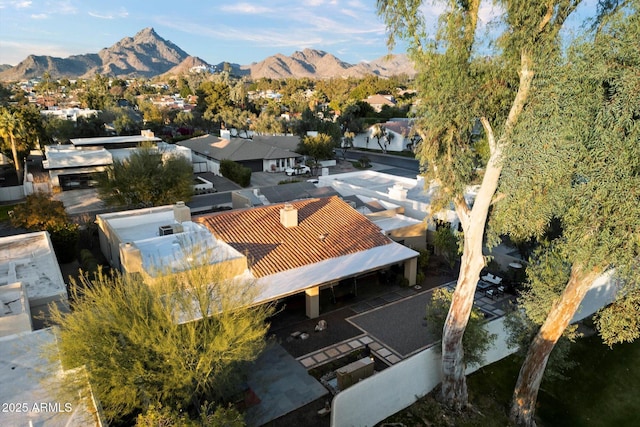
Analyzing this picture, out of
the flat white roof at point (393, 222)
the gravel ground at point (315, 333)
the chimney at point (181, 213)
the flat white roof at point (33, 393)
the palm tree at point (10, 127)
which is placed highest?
the palm tree at point (10, 127)

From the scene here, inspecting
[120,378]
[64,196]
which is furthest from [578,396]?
[64,196]

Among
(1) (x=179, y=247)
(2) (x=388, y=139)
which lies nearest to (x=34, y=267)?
(1) (x=179, y=247)

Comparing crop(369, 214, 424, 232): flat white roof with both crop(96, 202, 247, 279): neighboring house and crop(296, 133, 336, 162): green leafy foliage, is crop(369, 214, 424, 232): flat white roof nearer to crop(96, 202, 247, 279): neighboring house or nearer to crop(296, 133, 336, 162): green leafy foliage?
crop(96, 202, 247, 279): neighboring house

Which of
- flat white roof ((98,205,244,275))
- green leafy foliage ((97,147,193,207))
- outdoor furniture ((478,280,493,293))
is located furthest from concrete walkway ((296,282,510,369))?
green leafy foliage ((97,147,193,207))

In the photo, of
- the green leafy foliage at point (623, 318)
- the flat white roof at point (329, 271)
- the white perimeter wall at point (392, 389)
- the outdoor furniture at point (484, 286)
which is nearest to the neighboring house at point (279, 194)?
the flat white roof at point (329, 271)

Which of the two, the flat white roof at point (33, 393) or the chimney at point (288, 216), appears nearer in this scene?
the flat white roof at point (33, 393)

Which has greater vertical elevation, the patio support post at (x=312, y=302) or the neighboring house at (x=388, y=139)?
the neighboring house at (x=388, y=139)

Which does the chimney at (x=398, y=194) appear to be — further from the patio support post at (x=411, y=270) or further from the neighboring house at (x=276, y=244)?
the patio support post at (x=411, y=270)
